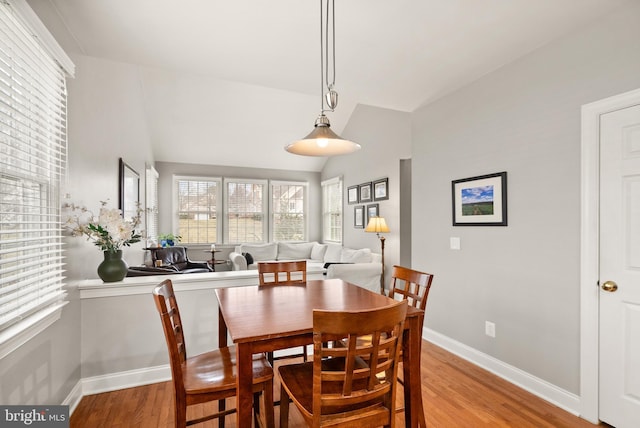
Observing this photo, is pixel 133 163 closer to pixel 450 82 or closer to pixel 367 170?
pixel 367 170

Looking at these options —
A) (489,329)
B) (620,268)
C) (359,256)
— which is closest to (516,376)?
(489,329)

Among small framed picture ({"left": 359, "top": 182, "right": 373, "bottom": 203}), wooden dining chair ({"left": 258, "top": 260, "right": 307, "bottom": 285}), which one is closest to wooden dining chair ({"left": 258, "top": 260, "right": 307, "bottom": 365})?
wooden dining chair ({"left": 258, "top": 260, "right": 307, "bottom": 285})

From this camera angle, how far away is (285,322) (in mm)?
1562

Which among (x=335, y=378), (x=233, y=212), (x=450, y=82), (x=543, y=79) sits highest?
(x=450, y=82)

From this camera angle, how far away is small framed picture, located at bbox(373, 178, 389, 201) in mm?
5152

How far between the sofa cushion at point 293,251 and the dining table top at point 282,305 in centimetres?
457

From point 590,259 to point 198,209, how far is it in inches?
267

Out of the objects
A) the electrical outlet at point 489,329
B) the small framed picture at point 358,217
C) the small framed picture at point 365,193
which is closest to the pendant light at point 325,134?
the electrical outlet at point 489,329

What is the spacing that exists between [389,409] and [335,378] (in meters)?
0.33

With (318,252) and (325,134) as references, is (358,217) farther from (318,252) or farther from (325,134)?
(325,134)

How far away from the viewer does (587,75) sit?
2.19 m

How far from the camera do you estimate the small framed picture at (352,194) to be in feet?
20.1

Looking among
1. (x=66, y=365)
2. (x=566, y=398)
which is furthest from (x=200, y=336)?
(x=566, y=398)

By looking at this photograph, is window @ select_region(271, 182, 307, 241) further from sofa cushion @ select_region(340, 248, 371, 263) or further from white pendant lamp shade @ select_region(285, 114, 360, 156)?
white pendant lamp shade @ select_region(285, 114, 360, 156)
